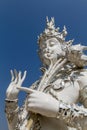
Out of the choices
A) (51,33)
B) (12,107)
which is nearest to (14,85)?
(12,107)

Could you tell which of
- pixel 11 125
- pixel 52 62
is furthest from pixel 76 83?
pixel 11 125

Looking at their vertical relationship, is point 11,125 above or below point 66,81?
below

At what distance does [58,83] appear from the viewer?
4.11 meters

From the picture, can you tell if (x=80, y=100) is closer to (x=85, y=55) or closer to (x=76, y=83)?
(x=76, y=83)

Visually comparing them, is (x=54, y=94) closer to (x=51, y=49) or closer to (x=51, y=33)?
(x=51, y=49)

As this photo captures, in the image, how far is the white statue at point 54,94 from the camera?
146 inches

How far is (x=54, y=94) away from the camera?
3.99m

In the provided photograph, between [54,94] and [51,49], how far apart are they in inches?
Result: 26.9

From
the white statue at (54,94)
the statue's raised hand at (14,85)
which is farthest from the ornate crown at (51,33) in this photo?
the statue's raised hand at (14,85)

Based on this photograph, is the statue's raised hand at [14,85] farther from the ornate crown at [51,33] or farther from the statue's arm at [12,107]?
the ornate crown at [51,33]

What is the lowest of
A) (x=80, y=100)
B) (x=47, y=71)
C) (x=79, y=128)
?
(x=79, y=128)

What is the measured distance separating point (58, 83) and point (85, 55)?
16.9 inches

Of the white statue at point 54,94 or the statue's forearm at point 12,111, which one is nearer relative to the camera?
the white statue at point 54,94

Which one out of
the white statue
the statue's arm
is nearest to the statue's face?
the white statue
